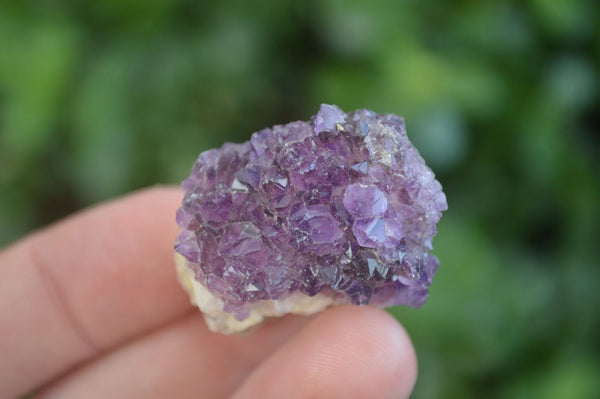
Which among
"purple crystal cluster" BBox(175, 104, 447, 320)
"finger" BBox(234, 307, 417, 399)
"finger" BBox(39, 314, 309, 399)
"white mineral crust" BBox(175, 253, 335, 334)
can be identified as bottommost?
"finger" BBox(39, 314, 309, 399)

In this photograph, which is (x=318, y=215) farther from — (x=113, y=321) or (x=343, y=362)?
(x=113, y=321)

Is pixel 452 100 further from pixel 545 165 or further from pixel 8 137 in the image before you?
pixel 8 137

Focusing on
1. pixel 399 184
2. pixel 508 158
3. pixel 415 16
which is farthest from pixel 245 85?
pixel 399 184

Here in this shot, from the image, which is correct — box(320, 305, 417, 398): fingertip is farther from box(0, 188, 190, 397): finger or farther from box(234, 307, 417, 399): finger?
box(0, 188, 190, 397): finger

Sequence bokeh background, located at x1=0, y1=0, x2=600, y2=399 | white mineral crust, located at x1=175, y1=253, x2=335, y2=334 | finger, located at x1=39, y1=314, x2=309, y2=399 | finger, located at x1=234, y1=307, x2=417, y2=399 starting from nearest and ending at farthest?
finger, located at x1=234, y1=307, x2=417, y2=399 → white mineral crust, located at x1=175, y1=253, x2=335, y2=334 → finger, located at x1=39, y1=314, x2=309, y2=399 → bokeh background, located at x1=0, y1=0, x2=600, y2=399

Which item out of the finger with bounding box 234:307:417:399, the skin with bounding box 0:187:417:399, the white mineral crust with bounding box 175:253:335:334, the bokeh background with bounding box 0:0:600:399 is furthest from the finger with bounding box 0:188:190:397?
the bokeh background with bounding box 0:0:600:399

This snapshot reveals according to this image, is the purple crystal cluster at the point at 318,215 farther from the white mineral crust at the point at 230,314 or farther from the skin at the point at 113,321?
the skin at the point at 113,321
